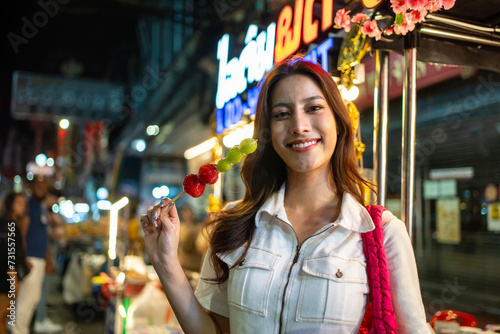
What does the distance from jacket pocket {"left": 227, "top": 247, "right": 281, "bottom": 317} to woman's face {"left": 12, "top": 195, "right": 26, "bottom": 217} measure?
6281 mm

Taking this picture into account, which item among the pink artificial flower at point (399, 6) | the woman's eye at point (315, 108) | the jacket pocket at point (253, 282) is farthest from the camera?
the pink artificial flower at point (399, 6)

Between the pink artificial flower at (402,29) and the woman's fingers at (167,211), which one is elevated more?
the pink artificial flower at (402,29)

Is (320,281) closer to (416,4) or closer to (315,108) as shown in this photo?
(315,108)

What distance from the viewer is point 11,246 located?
20.0 ft

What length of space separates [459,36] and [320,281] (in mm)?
2039

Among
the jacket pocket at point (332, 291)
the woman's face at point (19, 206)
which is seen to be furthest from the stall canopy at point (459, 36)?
the woman's face at point (19, 206)

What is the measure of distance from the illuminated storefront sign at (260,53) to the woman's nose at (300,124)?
4.70 ft

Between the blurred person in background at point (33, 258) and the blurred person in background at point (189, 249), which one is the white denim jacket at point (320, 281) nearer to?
the blurred person in background at point (33, 258)

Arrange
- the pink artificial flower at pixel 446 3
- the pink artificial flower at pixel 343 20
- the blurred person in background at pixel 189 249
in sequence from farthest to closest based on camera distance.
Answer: the blurred person in background at pixel 189 249, the pink artificial flower at pixel 343 20, the pink artificial flower at pixel 446 3

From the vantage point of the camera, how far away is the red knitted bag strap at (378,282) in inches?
59.8

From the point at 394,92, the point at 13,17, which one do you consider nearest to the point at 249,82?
the point at 394,92

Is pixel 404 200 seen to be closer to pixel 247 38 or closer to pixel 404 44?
pixel 404 44

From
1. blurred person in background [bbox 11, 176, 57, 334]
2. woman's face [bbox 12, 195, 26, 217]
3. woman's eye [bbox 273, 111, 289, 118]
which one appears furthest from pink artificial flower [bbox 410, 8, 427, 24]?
blurred person in background [bbox 11, 176, 57, 334]

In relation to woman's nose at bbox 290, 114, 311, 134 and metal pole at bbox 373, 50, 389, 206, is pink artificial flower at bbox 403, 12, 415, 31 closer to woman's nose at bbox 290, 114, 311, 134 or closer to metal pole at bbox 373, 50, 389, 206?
metal pole at bbox 373, 50, 389, 206
